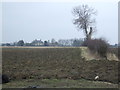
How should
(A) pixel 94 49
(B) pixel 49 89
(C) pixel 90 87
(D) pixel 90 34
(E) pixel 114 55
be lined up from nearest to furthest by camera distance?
1. (B) pixel 49 89
2. (C) pixel 90 87
3. (E) pixel 114 55
4. (A) pixel 94 49
5. (D) pixel 90 34

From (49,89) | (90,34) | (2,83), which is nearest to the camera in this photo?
(49,89)

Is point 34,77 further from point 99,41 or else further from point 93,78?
point 99,41

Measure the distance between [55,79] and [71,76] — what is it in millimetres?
1205

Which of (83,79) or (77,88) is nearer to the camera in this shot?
(77,88)

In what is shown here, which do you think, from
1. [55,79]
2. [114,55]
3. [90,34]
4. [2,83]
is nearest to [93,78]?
[55,79]

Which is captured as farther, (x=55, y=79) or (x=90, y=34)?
(x=90, y=34)

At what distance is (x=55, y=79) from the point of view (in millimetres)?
12758

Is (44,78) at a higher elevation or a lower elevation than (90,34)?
lower

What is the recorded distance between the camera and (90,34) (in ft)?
172

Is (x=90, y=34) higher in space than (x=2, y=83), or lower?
higher

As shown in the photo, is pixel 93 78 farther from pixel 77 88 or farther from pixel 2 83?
pixel 2 83

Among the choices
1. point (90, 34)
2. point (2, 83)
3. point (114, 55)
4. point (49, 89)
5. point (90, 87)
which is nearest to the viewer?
point (49, 89)

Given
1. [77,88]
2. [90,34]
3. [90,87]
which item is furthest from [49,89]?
[90,34]

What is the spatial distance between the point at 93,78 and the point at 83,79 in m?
0.67
